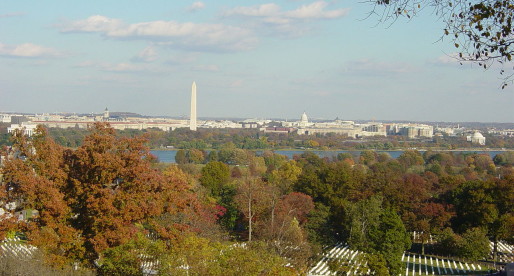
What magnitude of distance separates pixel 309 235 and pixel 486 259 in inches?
215

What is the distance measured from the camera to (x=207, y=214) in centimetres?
1669

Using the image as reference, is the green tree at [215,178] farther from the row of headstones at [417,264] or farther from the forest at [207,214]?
the row of headstones at [417,264]

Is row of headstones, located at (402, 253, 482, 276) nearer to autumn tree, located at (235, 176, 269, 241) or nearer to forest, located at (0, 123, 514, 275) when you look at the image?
forest, located at (0, 123, 514, 275)

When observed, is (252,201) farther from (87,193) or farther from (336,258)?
(87,193)

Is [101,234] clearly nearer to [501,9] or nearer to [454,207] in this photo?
[501,9]

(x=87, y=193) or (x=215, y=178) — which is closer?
(x=87, y=193)

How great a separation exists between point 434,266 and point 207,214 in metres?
6.65

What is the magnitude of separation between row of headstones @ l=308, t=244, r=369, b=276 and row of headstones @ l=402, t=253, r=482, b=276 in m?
1.53

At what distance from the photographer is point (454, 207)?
19094 millimetres

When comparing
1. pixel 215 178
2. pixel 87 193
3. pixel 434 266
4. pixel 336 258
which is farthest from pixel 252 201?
pixel 87 193

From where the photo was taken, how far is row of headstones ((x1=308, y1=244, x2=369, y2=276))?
44.7 ft

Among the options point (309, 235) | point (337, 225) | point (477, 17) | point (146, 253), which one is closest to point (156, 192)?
point (146, 253)

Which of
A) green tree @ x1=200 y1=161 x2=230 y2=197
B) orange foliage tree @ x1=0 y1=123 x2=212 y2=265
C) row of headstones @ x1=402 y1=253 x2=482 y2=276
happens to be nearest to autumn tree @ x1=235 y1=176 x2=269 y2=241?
green tree @ x1=200 y1=161 x2=230 y2=197

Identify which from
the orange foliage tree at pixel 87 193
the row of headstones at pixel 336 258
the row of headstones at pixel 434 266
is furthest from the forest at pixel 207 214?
the row of headstones at pixel 434 266
